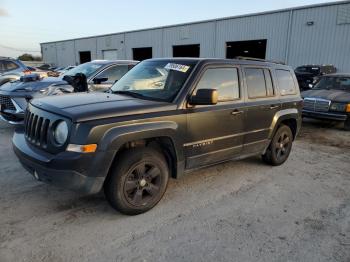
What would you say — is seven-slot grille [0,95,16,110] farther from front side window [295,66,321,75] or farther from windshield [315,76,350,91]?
front side window [295,66,321,75]

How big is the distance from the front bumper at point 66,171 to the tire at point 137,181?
8.3 inches

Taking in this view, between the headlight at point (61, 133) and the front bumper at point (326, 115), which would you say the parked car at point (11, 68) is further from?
the front bumper at point (326, 115)

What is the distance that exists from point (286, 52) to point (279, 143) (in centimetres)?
1778

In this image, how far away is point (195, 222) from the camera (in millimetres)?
3469

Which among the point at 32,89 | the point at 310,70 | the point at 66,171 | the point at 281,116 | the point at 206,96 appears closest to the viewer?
the point at 66,171

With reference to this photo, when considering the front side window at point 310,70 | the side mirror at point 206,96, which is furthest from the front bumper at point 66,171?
the front side window at point 310,70

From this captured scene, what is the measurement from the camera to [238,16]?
23.5m

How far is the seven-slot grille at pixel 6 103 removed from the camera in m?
6.81

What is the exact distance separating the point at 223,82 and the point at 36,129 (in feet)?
8.24

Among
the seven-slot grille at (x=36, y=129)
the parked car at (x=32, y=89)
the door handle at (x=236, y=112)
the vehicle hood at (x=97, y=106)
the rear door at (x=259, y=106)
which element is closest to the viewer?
the vehicle hood at (x=97, y=106)

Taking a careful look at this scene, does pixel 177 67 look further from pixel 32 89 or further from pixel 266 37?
pixel 266 37

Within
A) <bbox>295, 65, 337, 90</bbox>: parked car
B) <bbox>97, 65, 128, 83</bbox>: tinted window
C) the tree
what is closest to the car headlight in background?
<bbox>97, 65, 128, 83</bbox>: tinted window

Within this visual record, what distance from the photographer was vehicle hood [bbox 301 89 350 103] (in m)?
8.94

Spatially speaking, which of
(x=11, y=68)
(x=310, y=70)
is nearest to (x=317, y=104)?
(x=310, y=70)
